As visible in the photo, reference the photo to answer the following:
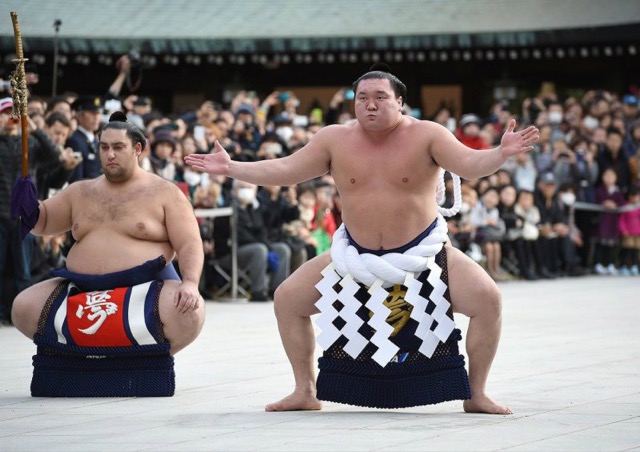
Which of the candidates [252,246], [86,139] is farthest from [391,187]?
[252,246]

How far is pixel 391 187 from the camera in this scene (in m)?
4.73

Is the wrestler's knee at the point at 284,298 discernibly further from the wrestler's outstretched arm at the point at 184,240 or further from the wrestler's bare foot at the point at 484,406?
the wrestler's bare foot at the point at 484,406

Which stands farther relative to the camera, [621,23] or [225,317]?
[621,23]

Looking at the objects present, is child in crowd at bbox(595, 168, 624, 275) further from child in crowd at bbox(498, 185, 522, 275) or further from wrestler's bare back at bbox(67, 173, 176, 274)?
wrestler's bare back at bbox(67, 173, 176, 274)

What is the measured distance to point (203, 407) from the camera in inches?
190

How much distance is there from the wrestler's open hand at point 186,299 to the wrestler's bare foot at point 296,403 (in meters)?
0.57

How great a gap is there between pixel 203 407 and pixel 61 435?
2.42 feet

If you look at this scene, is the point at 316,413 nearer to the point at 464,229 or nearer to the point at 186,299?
the point at 186,299

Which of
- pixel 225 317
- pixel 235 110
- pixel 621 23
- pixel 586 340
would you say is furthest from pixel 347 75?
pixel 586 340

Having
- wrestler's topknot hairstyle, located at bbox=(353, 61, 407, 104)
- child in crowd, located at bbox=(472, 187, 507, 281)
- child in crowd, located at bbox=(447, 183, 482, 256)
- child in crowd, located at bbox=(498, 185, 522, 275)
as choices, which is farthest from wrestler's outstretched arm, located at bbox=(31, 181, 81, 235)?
child in crowd, located at bbox=(498, 185, 522, 275)

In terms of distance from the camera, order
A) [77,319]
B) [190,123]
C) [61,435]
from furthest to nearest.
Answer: [190,123]
[77,319]
[61,435]

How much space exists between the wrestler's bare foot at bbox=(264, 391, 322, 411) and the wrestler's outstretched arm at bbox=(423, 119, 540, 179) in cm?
94

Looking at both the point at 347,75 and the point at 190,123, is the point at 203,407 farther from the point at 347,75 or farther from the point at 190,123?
the point at 347,75

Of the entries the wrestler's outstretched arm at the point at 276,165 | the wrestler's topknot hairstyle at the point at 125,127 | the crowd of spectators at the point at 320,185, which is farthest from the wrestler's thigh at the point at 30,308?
the crowd of spectators at the point at 320,185
